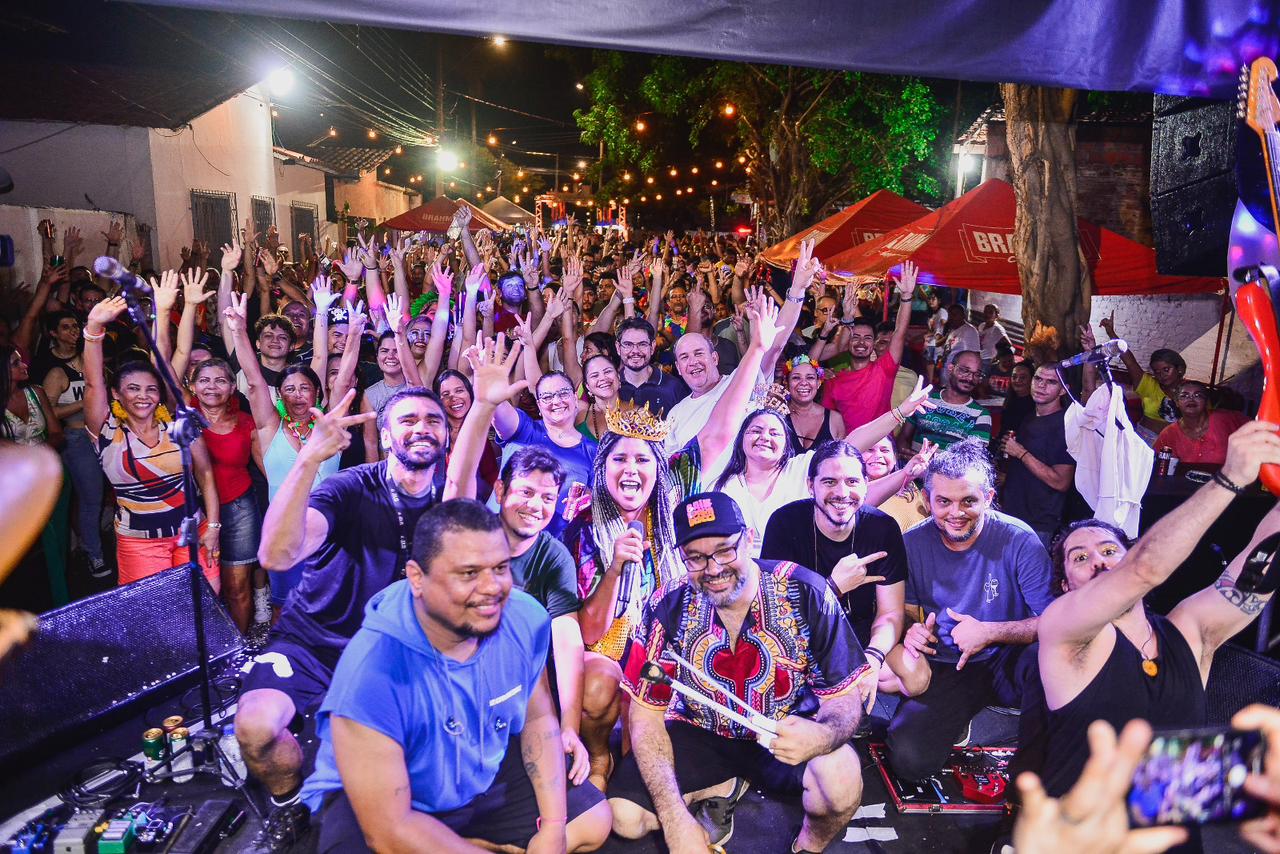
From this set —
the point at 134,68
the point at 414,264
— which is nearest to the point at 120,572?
the point at 134,68

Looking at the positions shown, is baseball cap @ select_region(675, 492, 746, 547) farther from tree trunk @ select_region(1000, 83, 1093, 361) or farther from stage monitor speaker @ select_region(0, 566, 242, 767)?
tree trunk @ select_region(1000, 83, 1093, 361)

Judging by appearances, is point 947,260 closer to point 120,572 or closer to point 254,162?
point 120,572

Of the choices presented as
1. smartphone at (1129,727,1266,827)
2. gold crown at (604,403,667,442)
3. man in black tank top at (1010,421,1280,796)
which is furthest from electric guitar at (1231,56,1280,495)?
gold crown at (604,403,667,442)

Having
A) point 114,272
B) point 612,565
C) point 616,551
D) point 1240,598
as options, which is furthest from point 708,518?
point 114,272

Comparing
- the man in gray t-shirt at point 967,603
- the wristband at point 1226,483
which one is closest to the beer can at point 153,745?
the man in gray t-shirt at point 967,603

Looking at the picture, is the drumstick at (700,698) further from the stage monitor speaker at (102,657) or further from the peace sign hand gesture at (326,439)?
the stage monitor speaker at (102,657)

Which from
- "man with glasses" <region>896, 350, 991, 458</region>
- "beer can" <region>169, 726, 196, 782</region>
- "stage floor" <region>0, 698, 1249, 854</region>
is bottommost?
"stage floor" <region>0, 698, 1249, 854</region>

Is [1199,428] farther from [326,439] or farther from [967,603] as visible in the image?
[326,439]

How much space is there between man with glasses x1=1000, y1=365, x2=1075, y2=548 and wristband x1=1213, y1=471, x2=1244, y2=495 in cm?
349

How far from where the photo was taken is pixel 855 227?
12344 mm

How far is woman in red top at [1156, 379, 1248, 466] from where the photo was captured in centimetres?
597

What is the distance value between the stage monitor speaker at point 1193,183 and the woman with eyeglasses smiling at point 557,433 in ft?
9.87

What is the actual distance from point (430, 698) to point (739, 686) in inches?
56.1

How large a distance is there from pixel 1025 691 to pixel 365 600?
290cm
